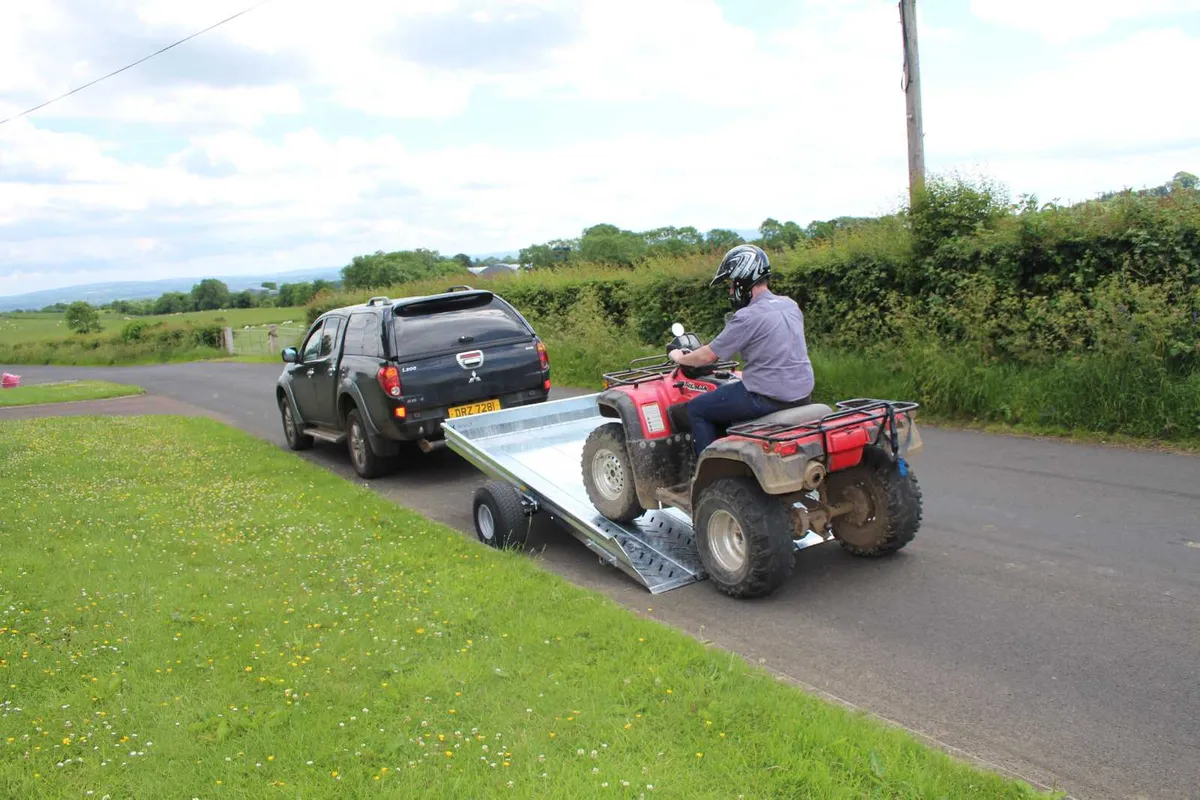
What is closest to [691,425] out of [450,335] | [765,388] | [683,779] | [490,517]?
[765,388]

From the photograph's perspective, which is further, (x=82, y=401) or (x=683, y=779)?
(x=82, y=401)

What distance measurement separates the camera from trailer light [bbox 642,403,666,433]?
268 inches

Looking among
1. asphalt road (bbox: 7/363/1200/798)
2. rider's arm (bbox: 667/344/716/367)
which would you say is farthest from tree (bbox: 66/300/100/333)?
rider's arm (bbox: 667/344/716/367)

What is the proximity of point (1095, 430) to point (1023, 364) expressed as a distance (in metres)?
1.49

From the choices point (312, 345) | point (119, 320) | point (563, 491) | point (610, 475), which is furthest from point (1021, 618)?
point (119, 320)

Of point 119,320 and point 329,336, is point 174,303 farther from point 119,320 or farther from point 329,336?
point 329,336

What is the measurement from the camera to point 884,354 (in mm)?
12898

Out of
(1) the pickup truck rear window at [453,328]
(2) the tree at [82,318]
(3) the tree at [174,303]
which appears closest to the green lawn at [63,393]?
(1) the pickup truck rear window at [453,328]

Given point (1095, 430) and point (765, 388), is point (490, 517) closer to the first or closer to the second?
point (765, 388)

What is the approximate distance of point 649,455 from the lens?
676 cm

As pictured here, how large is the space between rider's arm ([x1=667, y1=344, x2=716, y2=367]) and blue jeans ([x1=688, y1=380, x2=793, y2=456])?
0.21 m

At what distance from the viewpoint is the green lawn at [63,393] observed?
2341cm

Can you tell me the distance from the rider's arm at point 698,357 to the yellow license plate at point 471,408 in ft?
13.8

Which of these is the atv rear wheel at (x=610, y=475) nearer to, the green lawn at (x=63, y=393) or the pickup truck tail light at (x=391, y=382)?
the pickup truck tail light at (x=391, y=382)
